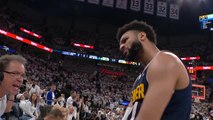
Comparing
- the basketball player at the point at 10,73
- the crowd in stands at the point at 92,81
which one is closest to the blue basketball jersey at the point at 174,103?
the basketball player at the point at 10,73

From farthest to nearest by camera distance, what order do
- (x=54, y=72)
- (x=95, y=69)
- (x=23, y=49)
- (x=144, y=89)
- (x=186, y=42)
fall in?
1. (x=186, y=42)
2. (x=95, y=69)
3. (x=23, y=49)
4. (x=54, y=72)
5. (x=144, y=89)

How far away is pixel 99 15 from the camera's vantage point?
36719 mm

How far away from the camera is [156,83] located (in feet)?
5.62

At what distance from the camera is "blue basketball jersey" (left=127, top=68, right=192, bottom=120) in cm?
180

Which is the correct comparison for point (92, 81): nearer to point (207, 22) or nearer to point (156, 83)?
point (207, 22)

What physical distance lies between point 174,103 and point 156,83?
0.69ft

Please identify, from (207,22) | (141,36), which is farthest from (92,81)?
(141,36)

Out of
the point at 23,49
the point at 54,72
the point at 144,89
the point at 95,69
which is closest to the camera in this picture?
the point at 144,89

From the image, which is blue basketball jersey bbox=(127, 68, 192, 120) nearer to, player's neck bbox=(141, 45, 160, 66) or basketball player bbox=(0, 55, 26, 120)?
player's neck bbox=(141, 45, 160, 66)

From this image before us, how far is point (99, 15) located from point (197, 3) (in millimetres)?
12001

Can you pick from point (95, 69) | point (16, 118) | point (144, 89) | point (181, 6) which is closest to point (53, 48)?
point (95, 69)

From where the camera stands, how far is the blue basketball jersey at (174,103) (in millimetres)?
1801

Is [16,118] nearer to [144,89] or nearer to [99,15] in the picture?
[144,89]

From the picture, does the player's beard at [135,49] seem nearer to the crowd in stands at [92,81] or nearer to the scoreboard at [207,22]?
the crowd in stands at [92,81]
